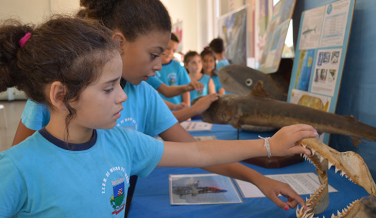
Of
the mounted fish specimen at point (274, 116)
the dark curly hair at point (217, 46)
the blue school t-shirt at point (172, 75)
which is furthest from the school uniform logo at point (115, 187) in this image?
the dark curly hair at point (217, 46)

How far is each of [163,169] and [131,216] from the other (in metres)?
0.55

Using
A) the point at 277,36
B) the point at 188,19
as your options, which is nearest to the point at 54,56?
the point at 277,36

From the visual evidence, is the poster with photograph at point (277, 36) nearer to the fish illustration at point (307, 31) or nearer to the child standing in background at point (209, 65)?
the fish illustration at point (307, 31)

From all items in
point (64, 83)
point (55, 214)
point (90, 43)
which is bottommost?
point (55, 214)

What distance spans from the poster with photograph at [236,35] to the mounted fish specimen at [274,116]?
326 cm

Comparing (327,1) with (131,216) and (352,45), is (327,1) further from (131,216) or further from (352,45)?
(131,216)

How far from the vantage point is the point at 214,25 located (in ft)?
25.8

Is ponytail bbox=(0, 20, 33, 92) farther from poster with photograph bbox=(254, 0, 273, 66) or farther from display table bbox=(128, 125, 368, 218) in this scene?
poster with photograph bbox=(254, 0, 273, 66)

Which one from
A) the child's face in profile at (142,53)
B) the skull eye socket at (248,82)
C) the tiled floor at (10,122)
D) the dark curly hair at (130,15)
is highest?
the dark curly hair at (130,15)

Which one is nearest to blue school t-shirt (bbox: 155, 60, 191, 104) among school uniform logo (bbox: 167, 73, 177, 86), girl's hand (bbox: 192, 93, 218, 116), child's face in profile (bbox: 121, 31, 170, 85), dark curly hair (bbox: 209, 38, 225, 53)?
school uniform logo (bbox: 167, 73, 177, 86)

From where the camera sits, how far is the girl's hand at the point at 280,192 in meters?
1.21

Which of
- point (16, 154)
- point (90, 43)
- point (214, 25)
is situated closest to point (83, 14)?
point (90, 43)

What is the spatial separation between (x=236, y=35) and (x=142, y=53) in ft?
14.8

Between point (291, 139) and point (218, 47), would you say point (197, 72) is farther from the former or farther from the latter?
point (291, 139)
